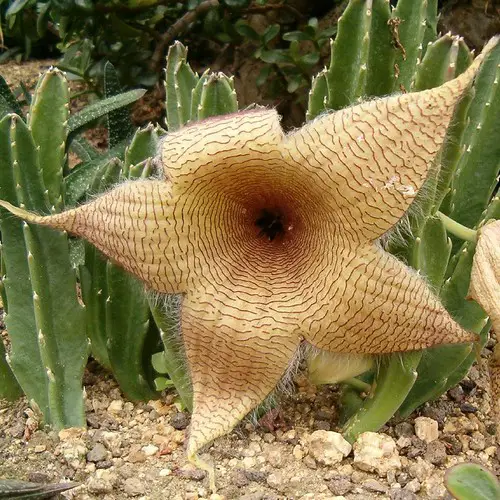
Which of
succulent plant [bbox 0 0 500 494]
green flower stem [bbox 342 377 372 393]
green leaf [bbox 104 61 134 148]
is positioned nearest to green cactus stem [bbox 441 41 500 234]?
succulent plant [bbox 0 0 500 494]

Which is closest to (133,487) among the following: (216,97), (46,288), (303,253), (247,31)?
(46,288)

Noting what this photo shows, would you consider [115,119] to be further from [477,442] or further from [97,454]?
[477,442]

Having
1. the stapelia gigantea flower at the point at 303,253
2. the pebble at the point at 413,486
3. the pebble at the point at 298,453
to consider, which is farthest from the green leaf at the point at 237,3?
the pebble at the point at 413,486

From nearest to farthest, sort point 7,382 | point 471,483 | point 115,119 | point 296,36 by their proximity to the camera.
Result: point 471,483, point 7,382, point 115,119, point 296,36

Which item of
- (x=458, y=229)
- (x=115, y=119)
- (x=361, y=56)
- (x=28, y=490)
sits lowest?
(x=28, y=490)

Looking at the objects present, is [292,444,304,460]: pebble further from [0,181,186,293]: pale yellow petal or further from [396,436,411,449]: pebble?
[0,181,186,293]: pale yellow petal

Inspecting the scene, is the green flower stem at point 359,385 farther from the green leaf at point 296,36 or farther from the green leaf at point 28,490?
the green leaf at point 296,36
